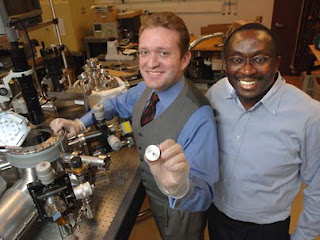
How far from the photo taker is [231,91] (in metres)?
1.05

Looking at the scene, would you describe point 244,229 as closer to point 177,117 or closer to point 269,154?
point 269,154

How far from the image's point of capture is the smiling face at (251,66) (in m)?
0.90

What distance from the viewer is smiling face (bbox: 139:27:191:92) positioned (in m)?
0.97

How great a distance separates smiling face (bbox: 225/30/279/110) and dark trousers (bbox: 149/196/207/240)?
23.5 inches

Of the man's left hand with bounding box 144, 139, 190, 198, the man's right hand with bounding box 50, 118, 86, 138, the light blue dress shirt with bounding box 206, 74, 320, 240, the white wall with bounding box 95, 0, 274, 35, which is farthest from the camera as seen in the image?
the white wall with bounding box 95, 0, 274, 35

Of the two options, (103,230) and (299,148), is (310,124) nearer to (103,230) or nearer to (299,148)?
(299,148)

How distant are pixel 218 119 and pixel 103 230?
618mm

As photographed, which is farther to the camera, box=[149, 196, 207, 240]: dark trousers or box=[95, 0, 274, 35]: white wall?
box=[95, 0, 274, 35]: white wall

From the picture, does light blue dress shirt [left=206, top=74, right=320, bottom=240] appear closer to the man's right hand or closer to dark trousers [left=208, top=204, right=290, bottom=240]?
dark trousers [left=208, top=204, right=290, bottom=240]

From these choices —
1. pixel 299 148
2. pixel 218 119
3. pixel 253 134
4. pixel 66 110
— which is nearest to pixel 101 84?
pixel 66 110

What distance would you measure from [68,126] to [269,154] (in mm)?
848

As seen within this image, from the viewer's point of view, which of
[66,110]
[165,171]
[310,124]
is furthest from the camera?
[66,110]

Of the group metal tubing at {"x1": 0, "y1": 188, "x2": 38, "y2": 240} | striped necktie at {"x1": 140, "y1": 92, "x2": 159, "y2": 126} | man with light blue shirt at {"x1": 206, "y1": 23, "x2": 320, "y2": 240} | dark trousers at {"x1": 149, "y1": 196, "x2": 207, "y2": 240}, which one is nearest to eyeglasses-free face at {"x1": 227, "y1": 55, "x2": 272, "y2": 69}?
man with light blue shirt at {"x1": 206, "y1": 23, "x2": 320, "y2": 240}

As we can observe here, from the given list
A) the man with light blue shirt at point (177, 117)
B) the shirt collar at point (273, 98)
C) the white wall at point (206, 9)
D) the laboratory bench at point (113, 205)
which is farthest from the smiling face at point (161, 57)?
the white wall at point (206, 9)
